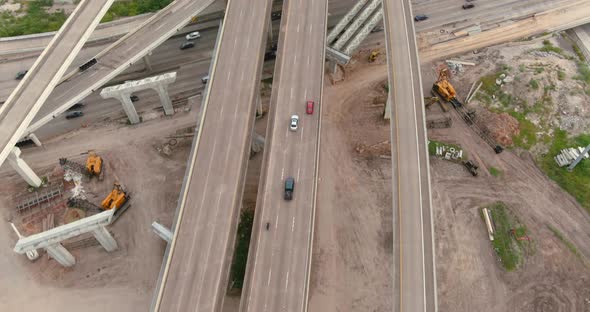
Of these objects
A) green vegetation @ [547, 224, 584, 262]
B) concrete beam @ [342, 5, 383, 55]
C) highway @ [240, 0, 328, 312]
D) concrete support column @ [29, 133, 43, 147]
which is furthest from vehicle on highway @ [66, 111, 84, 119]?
green vegetation @ [547, 224, 584, 262]

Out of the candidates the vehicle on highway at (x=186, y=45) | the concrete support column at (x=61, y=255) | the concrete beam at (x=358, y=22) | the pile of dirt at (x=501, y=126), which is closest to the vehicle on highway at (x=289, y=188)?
the concrete support column at (x=61, y=255)

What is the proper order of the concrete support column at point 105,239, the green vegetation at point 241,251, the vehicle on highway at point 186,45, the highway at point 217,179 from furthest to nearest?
the vehicle on highway at point 186,45 < the green vegetation at point 241,251 < the concrete support column at point 105,239 < the highway at point 217,179

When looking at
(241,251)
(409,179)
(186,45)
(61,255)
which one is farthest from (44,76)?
(409,179)

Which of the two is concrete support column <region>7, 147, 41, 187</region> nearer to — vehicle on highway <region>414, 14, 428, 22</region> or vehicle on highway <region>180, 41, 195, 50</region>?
vehicle on highway <region>180, 41, 195, 50</region>

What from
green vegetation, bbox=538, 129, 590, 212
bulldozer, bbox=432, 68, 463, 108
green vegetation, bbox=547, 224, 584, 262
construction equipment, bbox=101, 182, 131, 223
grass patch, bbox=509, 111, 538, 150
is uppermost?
bulldozer, bbox=432, 68, 463, 108

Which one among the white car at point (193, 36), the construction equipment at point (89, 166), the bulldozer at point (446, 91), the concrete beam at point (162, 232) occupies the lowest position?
the concrete beam at point (162, 232)

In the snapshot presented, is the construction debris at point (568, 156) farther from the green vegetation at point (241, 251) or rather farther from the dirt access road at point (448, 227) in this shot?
the green vegetation at point (241, 251)
